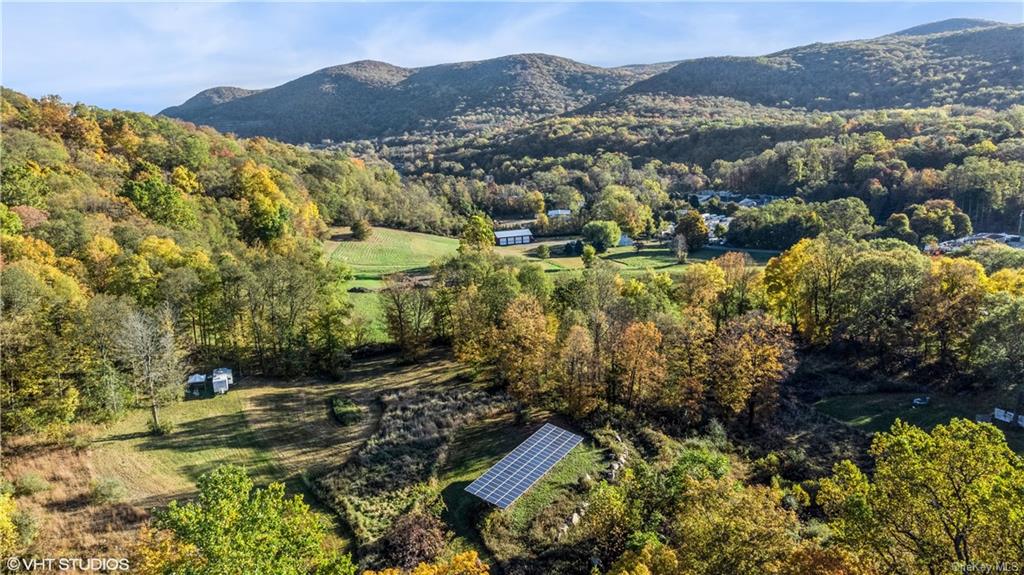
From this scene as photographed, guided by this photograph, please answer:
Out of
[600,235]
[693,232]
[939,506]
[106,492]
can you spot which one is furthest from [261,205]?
[693,232]

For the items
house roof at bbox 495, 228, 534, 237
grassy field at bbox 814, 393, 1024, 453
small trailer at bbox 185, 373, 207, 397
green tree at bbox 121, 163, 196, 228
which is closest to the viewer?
grassy field at bbox 814, 393, 1024, 453

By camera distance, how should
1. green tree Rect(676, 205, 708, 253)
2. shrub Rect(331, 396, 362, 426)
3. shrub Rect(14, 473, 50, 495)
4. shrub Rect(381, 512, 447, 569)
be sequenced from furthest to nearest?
green tree Rect(676, 205, 708, 253)
shrub Rect(331, 396, 362, 426)
shrub Rect(14, 473, 50, 495)
shrub Rect(381, 512, 447, 569)

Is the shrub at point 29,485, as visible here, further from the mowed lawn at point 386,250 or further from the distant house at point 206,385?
the mowed lawn at point 386,250

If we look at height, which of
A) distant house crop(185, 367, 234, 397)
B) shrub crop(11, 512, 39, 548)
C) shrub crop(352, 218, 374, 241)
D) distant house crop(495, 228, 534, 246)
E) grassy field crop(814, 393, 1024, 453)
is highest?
shrub crop(352, 218, 374, 241)

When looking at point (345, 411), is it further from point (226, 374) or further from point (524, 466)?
point (524, 466)

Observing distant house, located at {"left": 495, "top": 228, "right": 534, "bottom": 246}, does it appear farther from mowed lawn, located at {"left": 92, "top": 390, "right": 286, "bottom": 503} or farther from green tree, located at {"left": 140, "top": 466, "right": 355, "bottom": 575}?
green tree, located at {"left": 140, "top": 466, "right": 355, "bottom": 575}

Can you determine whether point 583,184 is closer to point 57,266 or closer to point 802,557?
point 57,266

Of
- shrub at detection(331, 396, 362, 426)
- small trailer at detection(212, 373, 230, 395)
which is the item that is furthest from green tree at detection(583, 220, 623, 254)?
small trailer at detection(212, 373, 230, 395)
